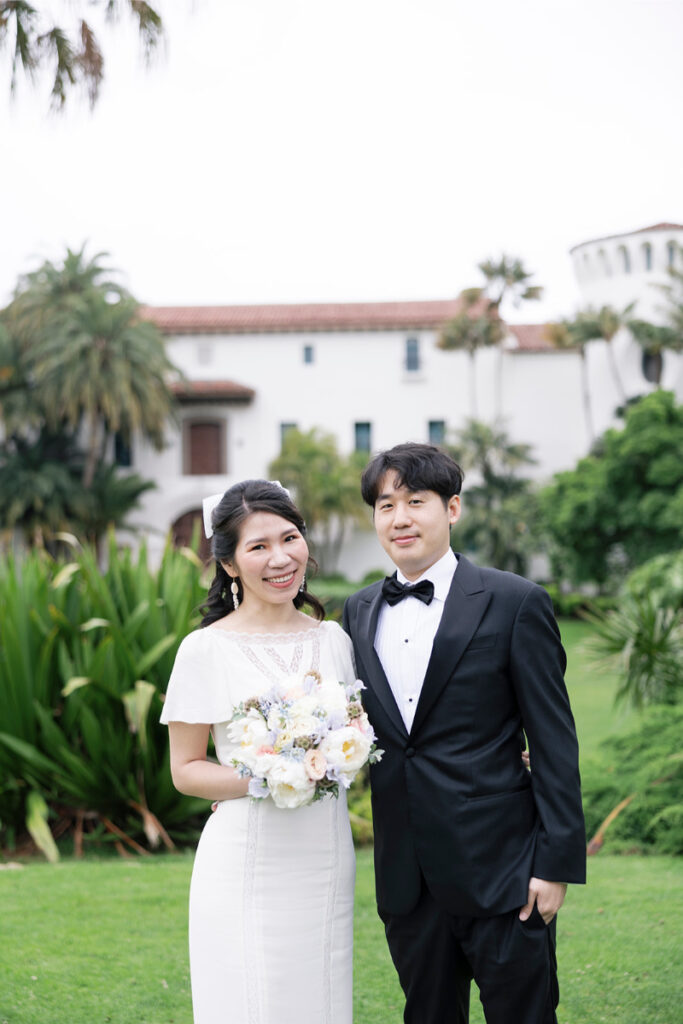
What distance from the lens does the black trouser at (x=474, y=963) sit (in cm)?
279

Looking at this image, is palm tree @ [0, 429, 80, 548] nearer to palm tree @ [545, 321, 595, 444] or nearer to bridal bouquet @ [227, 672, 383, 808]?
palm tree @ [545, 321, 595, 444]

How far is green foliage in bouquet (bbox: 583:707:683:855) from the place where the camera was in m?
6.76

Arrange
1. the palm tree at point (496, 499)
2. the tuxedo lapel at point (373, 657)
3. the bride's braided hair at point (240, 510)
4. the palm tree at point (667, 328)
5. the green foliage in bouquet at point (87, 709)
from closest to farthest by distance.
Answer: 1. the tuxedo lapel at point (373, 657)
2. the bride's braided hair at point (240, 510)
3. the green foliage in bouquet at point (87, 709)
4. the palm tree at point (496, 499)
5. the palm tree at point (667, 328)

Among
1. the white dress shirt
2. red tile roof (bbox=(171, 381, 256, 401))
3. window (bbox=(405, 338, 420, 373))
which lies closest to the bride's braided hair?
the white dress shirt

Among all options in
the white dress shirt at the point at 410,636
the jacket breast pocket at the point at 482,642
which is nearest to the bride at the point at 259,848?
the white dress shirt at the point at 410,636

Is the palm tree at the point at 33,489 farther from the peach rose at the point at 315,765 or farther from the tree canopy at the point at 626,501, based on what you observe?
the peach rose at the point at 315,765

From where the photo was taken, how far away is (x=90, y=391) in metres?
35.1

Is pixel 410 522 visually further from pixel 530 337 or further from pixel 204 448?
pixel 530 337

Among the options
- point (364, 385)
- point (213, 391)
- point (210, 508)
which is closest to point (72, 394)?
point (213, 391)

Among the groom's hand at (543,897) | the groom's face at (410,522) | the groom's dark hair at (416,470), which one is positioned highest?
the groom's dark hair at (416,470)

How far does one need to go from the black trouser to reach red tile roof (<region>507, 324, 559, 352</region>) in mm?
37686

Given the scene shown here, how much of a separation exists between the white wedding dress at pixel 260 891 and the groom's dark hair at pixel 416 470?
56 centimetres

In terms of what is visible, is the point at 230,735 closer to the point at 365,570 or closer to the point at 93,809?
the point at 93,809

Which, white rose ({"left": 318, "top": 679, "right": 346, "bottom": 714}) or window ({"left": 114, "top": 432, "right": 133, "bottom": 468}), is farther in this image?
window ({"left": 114, "top": 432, "right": 133, "bottom": 468})
